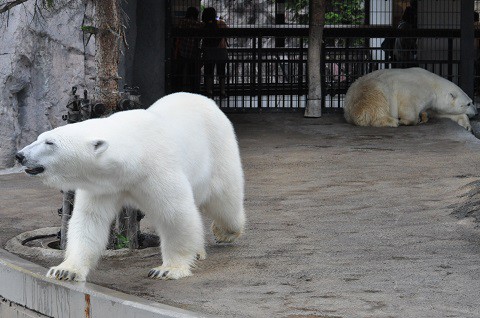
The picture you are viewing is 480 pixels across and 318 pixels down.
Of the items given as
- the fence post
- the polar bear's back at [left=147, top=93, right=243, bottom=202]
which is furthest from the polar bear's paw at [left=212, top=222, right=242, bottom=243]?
the fence post

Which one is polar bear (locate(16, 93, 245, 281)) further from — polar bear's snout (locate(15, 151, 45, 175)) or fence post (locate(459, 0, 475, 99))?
fence post (locate(459, 0, 475, 99))

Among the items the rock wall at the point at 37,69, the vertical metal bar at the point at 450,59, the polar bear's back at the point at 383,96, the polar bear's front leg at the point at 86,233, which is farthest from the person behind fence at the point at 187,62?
the polar bear's front leg at the point at 86,233

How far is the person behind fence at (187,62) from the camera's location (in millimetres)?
15297

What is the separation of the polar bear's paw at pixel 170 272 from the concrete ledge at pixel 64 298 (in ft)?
1.18

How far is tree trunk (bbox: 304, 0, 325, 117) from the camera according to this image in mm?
13945

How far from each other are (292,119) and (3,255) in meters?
8.26

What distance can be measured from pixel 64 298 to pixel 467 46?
10830mm

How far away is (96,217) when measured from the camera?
5246 millimetres

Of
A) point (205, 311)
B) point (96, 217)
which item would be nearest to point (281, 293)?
point (205, 311)

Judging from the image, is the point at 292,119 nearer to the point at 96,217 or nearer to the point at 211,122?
the point at 211,122

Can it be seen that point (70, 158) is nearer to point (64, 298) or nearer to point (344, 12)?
point (64, 298)

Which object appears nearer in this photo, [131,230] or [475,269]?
[475,269]

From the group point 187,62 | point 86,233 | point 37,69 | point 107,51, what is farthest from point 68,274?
point 187,62

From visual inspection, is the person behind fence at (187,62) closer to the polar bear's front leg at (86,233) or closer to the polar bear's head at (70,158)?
the polar bear's front leg at (86,233)
